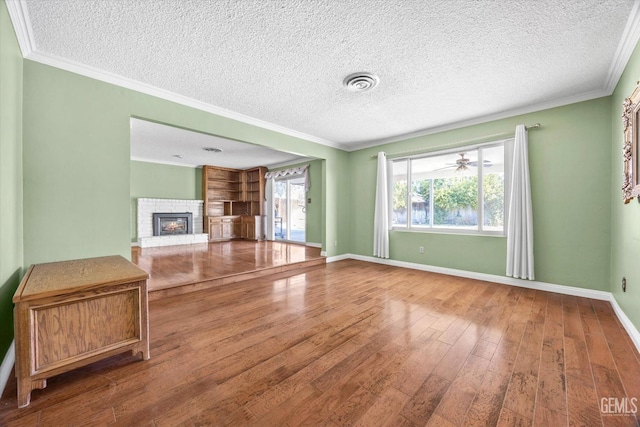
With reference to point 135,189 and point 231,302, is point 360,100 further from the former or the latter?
point 135,189

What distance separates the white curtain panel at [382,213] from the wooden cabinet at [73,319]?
4010 millimetres

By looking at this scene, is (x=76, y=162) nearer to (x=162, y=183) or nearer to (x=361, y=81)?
(x=361, y=81)

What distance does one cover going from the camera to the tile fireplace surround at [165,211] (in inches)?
275

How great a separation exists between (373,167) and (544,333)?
3.76 m

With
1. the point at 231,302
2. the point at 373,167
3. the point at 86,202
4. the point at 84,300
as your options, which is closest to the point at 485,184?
the point at 373,167

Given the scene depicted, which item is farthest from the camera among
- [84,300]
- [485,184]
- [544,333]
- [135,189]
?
[135,189]

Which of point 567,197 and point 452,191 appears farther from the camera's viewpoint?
point 452,191

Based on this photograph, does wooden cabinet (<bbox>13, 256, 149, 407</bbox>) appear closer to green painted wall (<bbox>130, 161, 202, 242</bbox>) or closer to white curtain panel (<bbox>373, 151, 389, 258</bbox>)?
white curtain panel (<bbox>373, 151, 389, 258</bbox>)

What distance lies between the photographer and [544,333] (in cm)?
219

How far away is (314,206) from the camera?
23.2 ft

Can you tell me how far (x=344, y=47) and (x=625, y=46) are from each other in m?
2.38

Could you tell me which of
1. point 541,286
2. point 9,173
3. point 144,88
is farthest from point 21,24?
point 541,286

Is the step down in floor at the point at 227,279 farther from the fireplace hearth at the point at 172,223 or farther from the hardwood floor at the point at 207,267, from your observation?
the fireplace hearth at the point at 172,223

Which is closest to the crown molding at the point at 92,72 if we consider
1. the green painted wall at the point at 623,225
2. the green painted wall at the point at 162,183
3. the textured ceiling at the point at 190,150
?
the textured ceiling at the point at 190,150
